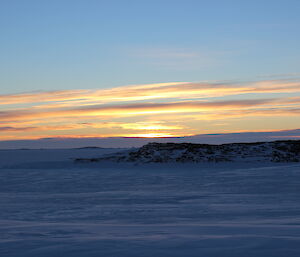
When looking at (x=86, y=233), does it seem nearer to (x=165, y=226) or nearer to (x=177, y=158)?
(x=165, y=226)

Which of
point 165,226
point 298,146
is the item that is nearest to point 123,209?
point 165,226

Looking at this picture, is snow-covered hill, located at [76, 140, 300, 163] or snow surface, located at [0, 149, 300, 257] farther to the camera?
snow-covered hill, located at [76, 140, 300, 163]

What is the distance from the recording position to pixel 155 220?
5363 mm

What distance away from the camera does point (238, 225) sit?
4.62 meters

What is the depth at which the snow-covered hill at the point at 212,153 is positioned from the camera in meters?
20.1

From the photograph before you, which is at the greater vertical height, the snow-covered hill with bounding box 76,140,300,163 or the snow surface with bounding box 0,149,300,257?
the snow-covered hill with bounding box 76,140,300,163

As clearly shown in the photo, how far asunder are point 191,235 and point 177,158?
16.5 m

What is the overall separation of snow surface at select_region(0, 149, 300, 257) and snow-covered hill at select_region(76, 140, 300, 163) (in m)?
9.25

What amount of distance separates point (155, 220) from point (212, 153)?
1618cm

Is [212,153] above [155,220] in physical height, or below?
above

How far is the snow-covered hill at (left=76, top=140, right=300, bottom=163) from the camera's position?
20.1 m

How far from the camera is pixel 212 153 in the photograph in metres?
21.2

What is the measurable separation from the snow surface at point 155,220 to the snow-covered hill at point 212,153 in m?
9.25

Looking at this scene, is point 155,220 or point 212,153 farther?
point 212,153
